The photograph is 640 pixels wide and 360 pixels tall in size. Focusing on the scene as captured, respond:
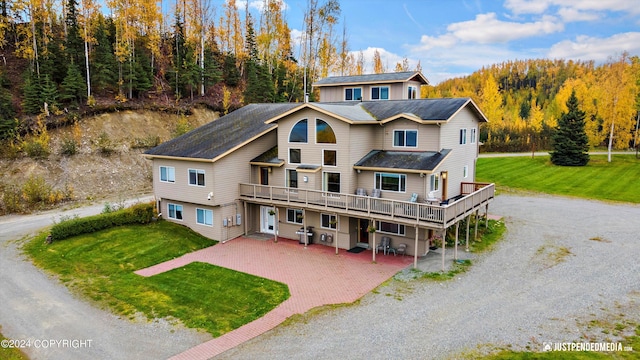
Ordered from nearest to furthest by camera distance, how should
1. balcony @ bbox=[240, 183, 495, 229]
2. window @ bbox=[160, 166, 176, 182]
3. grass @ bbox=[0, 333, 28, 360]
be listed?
grass @ bbox=[0, 333, 28, 360] < balcony @ bbox=[240, 183, 495, 229] < window @ bbox=[160, 166, 176, 182]

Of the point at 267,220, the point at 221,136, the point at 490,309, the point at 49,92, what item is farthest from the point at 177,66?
the point at 490,309

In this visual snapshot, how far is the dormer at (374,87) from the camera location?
2591 centimetres

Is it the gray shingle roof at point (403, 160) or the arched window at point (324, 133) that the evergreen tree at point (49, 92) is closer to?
the arched window at point (324, 133)

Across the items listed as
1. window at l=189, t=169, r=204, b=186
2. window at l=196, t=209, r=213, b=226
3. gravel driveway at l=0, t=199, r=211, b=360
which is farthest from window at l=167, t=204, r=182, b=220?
gravel driveway at l=0, t=199, r=211, b=360

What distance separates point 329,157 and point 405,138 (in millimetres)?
4154

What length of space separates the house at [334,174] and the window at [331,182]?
6 cm

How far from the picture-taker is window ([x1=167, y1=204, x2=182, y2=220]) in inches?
946

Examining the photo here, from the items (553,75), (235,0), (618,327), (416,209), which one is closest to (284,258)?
(416,209)

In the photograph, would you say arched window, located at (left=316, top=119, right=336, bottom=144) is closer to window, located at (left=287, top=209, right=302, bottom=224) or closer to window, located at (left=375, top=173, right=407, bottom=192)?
window, located at (left=375, top=173, right=407, bottom=192)

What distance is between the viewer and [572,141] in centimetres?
4531

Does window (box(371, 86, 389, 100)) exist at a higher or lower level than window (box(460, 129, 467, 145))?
higher

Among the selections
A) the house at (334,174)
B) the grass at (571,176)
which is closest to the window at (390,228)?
the house at (334,174)

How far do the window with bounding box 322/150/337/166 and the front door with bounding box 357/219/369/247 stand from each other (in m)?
3.51

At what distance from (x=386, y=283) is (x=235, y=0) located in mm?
51329
